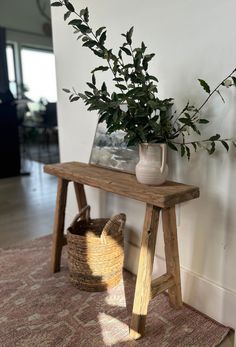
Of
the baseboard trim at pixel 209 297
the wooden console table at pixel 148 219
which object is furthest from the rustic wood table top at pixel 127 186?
the baseboard trim at pixel 209 297

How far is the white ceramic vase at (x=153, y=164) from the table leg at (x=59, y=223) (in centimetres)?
57

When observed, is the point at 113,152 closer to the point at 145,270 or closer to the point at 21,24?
the point at 145,270

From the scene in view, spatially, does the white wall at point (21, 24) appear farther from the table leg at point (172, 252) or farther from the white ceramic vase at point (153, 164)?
the table leg at point (172, 252)

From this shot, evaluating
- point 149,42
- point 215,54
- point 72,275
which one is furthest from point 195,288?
point 149,42

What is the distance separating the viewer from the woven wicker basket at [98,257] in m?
1.54

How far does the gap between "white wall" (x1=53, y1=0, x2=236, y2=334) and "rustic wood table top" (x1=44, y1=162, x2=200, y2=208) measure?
15 centimetres

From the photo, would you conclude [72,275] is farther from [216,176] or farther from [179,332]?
[216,176]

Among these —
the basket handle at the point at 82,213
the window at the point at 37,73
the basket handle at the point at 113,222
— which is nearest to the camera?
the basket handle at the point at 113,222

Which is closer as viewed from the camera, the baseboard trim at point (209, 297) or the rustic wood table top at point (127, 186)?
the rustic wood table top at point (127, 186)

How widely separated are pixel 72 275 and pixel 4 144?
3.21 meters

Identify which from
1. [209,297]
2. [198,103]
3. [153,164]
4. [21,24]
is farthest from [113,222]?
[21,24]

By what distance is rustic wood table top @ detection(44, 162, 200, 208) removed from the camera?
119cm

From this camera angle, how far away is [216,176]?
4.41 ft

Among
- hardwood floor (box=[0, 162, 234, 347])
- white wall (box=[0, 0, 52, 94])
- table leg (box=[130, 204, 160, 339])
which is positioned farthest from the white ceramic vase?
white wall (box=[0, 0, 52, 94])
